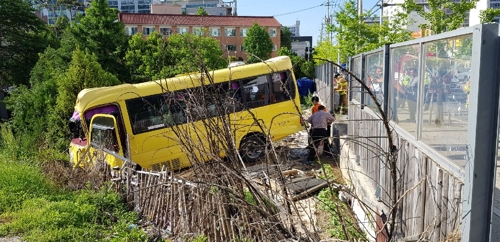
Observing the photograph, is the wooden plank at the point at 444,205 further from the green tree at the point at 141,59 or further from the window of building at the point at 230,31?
the window of building at the point at 230,31

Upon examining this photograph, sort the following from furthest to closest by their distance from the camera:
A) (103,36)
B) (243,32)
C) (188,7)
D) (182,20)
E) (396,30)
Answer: (188,7) < (243,32) < (182,20) < (103,36) < (396,30)

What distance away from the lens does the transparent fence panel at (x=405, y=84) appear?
13.0 feet

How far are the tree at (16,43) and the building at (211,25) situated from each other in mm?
30392

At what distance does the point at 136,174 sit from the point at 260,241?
3870mm

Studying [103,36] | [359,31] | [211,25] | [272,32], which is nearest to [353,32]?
[359,31]

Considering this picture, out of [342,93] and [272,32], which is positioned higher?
[272,32]

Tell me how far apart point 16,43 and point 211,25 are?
37.8 m

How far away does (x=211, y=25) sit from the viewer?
61.7 m

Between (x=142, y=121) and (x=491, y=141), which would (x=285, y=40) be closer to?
(x=142, y=121)

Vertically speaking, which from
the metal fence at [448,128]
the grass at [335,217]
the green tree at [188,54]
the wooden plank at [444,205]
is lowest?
the grass at [335,217]

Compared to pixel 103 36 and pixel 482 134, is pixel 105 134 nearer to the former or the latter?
pixel 482 134

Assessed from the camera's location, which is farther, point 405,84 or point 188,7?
point 188,7

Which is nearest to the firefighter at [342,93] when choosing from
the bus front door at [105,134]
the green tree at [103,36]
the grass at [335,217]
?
the grass at [335,217]

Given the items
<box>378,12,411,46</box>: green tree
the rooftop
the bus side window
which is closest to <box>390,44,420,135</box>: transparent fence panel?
the bus side window
